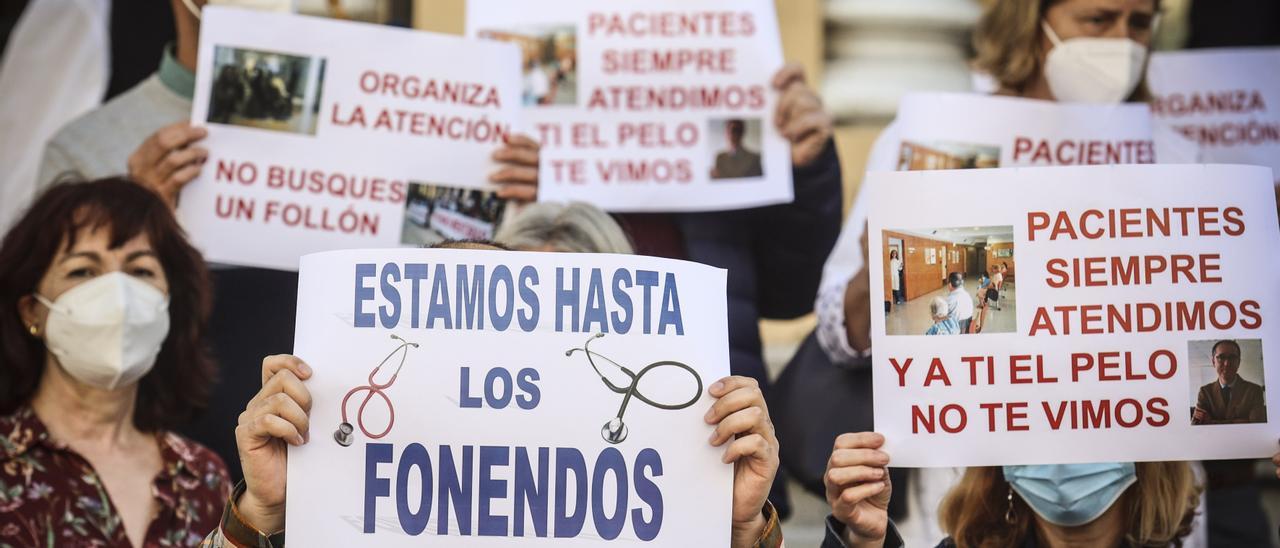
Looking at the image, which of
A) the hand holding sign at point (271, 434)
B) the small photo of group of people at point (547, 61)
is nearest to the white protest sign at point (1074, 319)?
the hand holding sign at point (271, 434)

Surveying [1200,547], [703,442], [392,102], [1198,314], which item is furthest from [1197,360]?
[392,102]

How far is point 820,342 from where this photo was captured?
4211mm

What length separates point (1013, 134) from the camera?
13.6 feet

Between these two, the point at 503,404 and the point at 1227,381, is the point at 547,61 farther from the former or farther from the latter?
the point at 1227,381

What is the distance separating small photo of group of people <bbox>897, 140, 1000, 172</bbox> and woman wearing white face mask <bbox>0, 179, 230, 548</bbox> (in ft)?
6.06

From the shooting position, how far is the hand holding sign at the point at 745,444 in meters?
→ 2.92

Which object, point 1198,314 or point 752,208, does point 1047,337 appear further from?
point 752,208

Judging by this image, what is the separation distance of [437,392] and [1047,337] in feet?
3.98

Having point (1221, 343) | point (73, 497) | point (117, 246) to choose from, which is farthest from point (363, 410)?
point (1221, 343)

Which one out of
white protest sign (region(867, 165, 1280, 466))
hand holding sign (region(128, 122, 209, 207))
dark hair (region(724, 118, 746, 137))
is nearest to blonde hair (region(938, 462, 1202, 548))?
white protest sign (region(867, 165, 1280, 466))

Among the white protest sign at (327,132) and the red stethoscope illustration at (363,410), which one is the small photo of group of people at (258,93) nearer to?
the white protest sign at (327,132)

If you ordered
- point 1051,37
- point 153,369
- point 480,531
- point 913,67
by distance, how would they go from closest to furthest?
point 480,531
point 153,369
point 1051,37
point 913,67

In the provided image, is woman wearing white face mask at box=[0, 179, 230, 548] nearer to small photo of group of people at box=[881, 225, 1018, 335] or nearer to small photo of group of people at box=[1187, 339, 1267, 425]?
small photo of group of people at box=[881, 225, 1018, 335]

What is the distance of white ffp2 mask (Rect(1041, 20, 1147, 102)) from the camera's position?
14.3 feet
